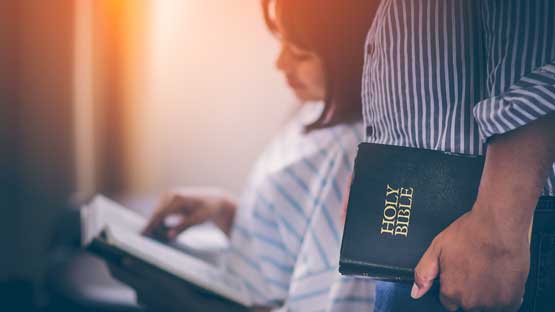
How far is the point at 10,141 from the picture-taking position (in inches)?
66.1

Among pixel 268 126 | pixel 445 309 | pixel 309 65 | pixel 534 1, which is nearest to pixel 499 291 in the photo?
pixel 445 309

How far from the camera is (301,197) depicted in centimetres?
83

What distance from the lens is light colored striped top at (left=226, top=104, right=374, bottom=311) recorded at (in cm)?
70

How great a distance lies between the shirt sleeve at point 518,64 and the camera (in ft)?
1.21

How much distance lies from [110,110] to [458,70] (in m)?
1.56

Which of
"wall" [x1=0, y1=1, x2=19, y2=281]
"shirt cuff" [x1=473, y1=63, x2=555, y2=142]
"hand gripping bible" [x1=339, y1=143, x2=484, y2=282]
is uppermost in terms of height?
"shirt cuff" [x1=473, y1=63, x2=555, y2=142]

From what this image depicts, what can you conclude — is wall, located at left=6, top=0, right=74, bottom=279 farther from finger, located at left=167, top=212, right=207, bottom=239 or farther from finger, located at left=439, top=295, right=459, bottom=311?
finger, located at left=439, top=295, right=459, bottom=311

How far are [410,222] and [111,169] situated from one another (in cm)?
160

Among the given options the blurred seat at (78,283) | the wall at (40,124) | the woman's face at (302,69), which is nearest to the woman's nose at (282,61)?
the woman's face at (302,69)

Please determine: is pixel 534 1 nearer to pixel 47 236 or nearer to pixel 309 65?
pixel 309 65

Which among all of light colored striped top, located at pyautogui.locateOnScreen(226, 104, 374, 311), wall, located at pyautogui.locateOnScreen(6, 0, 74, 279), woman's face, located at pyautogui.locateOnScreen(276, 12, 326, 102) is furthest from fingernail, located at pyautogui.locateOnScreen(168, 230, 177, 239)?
wall, located at pyautogui.locateOnScreen(6, 0, 74, 279)

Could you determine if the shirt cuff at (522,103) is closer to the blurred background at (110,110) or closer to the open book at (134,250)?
the open book at (134,250)

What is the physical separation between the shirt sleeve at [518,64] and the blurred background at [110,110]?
4.18ft

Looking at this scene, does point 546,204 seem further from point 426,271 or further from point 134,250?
point 134,250
